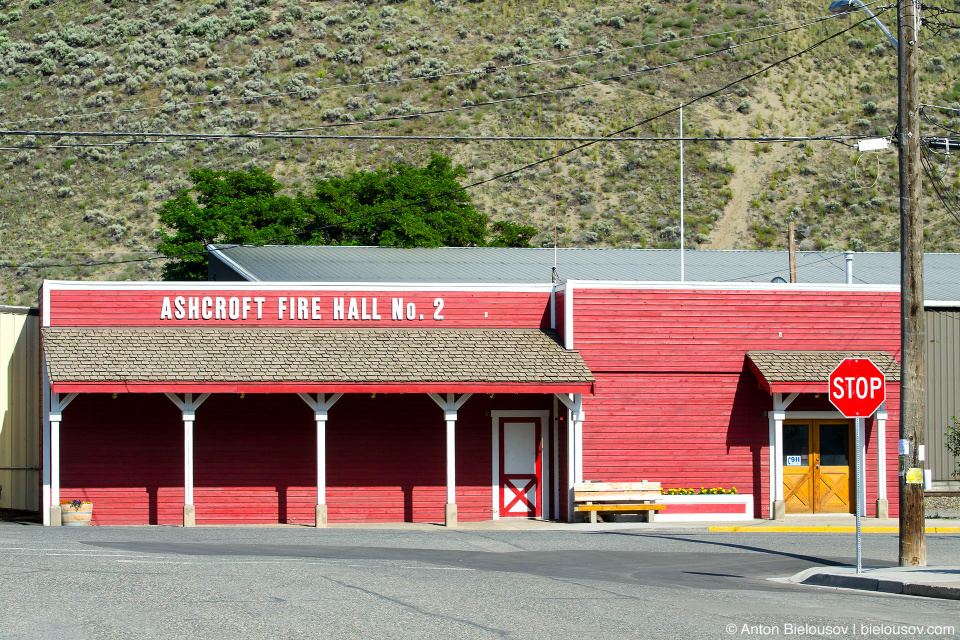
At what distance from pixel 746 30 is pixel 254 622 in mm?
74076

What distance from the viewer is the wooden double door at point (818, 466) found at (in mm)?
26266

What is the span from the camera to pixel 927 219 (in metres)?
64.6

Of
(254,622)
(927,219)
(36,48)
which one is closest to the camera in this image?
(254,622)

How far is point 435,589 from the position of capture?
44.0 feet

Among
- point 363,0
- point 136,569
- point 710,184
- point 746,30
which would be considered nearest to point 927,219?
point 710,184

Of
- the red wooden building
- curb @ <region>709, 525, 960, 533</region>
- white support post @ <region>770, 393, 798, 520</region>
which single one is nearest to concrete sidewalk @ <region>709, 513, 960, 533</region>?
curb @ <region>709, 525, 960, 533</region>

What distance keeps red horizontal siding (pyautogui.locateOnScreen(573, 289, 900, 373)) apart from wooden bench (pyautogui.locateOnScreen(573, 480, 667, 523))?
2.49m

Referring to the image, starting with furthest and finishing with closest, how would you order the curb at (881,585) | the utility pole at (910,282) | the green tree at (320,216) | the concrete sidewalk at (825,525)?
the green tree at (320,216) < the concrete sidewalk at (825,525) < the utility pole at (910,282) < the curb at (881,585)

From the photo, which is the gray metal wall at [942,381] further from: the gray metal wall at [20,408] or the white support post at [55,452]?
the gray metal wall at [20,408]

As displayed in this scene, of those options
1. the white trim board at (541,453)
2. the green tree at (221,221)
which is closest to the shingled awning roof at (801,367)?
the white trim board at (541,453)

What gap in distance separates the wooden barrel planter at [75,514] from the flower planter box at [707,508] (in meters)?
11.5

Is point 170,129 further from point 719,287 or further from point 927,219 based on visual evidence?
point 719,287

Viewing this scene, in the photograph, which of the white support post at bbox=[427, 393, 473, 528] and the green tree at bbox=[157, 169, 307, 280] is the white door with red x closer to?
the white support post at bbox=[427, 393, 473, 528]

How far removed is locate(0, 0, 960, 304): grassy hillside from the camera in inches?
2559
